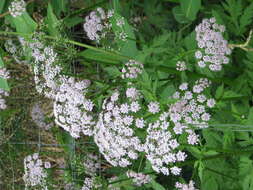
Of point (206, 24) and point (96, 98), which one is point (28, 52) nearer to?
point (96, 98)

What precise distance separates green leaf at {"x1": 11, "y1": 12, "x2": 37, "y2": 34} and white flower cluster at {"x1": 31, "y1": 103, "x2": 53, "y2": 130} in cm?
223

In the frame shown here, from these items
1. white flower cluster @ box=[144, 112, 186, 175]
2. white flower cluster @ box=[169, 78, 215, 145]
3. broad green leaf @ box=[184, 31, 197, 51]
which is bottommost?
white flower cluster @ box=[144, 112, 186, 175]

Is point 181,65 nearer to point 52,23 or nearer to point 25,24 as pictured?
point 52,23

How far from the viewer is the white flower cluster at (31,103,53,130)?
5328mm

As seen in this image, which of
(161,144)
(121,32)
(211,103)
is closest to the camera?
(161,144)

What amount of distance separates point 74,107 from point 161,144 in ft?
2.81

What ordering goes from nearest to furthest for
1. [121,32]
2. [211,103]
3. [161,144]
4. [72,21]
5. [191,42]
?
[161,144] → [211,103] → [121,32] → [191,42] → [72,21]

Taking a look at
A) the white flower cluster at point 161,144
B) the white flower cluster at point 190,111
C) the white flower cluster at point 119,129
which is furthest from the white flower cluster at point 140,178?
the white flower cluster at point 190,111

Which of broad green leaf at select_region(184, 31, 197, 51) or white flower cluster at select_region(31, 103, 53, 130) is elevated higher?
broad green leaf at select_region(184, 31, 197, 51)

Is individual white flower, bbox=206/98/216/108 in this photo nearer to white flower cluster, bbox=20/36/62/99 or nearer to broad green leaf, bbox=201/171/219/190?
broad green leaf, bbox=201/171/219/190

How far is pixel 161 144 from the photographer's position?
2.93 metres

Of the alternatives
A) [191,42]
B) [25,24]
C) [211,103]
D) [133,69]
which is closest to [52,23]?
[25,24]

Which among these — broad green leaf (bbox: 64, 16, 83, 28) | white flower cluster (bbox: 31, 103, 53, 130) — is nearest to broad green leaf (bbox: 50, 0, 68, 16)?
broad green leaf (bbox: 64, 16, 83, 28)

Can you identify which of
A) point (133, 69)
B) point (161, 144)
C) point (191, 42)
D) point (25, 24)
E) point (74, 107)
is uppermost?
point (25, 24)
